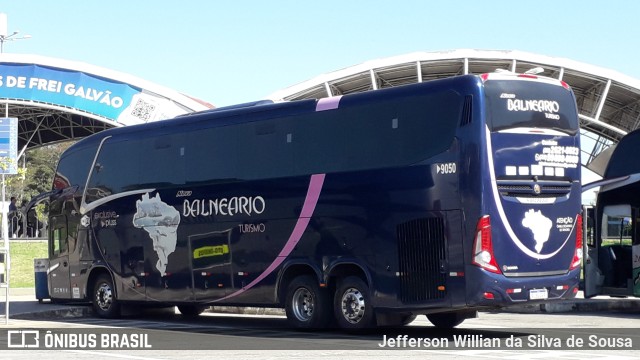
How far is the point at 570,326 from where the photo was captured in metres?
20.5

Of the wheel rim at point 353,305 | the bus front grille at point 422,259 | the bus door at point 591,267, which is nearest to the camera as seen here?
the bus front grille at point 422,259

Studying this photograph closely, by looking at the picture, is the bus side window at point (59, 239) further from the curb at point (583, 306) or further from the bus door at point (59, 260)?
the curb at point (583, 306)

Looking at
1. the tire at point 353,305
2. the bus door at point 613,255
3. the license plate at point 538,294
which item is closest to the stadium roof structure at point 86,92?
the bus door at point 613,255

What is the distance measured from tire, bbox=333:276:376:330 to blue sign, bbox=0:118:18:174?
7578 millimetres

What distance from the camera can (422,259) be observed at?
1711cm

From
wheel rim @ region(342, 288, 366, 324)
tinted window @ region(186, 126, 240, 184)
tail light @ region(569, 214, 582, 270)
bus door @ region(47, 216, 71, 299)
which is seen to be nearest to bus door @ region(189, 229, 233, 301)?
tinted window @ region(186, 126, 240, 184)

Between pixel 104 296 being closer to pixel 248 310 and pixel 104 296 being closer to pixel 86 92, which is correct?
pixel 248 310

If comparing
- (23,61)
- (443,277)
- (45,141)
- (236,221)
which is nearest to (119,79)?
(23,61)

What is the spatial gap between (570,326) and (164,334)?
7.39 m

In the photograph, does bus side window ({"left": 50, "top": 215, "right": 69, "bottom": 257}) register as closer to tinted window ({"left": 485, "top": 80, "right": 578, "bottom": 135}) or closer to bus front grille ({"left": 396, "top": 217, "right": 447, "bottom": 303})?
bus front grille ({"left": 396, "top": 217, "right": 447, "bottom": 303})

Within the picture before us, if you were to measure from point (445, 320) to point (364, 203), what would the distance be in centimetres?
295

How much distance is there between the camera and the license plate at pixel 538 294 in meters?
16.9

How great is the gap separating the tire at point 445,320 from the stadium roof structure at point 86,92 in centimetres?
2743

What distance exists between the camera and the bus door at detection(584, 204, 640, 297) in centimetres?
2312
